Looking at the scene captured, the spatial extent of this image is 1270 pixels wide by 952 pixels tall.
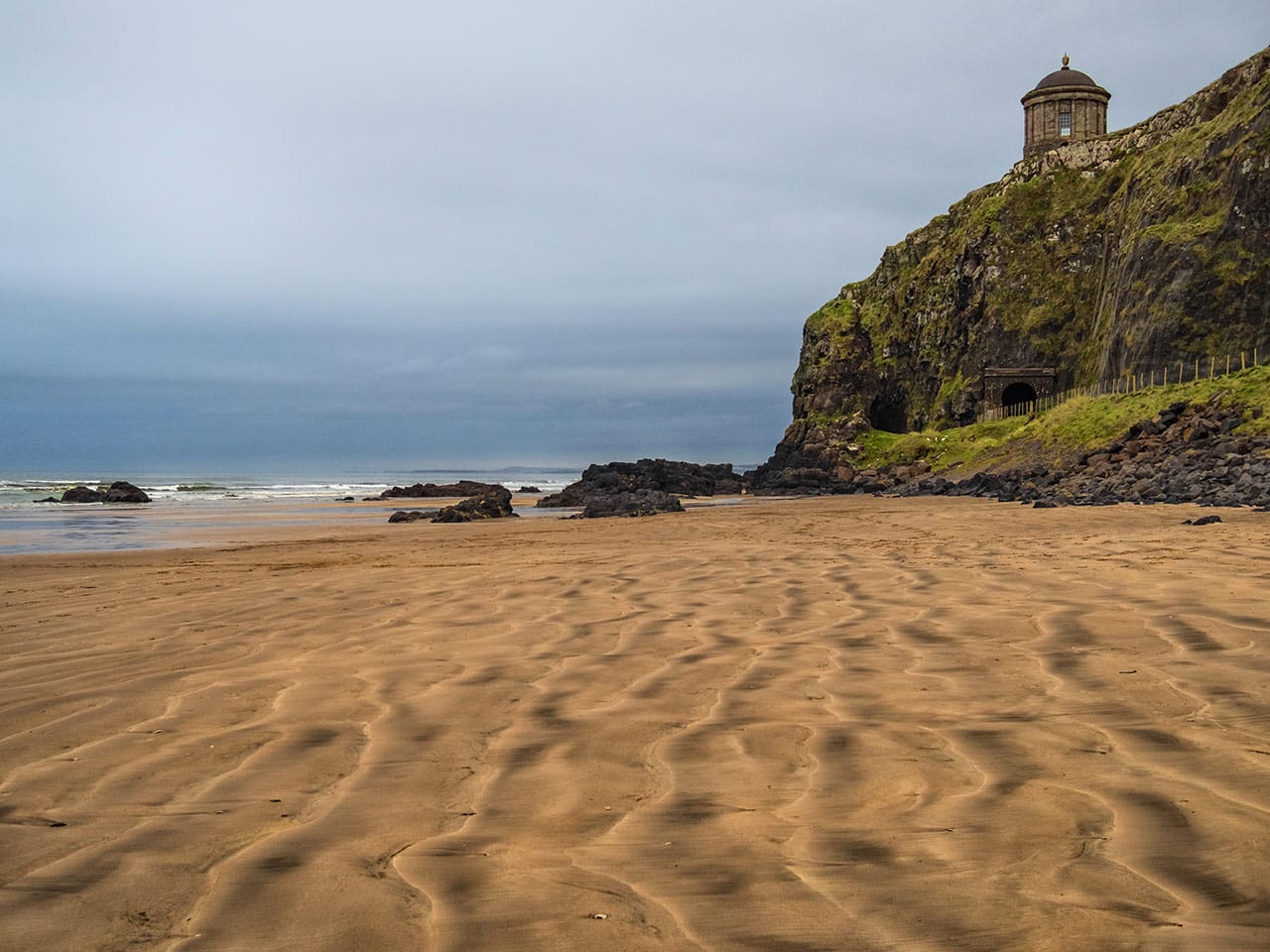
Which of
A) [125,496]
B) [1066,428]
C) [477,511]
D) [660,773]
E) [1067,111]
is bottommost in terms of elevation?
[660,773]

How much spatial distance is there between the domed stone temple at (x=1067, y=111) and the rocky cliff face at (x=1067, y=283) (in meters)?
3.57

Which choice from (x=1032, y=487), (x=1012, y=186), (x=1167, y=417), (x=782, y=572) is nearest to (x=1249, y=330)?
(x=1167, y=417)

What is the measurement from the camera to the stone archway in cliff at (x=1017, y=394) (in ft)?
196

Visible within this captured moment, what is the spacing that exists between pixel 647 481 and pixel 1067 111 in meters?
46.8

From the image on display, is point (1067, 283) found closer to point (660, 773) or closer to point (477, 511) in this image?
point (477, 511)

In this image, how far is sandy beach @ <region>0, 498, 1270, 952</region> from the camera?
2.34 metres

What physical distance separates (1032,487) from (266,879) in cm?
2556

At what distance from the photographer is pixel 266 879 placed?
2596mm

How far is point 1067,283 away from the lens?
60.4m

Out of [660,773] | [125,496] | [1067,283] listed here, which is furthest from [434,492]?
[660,773]

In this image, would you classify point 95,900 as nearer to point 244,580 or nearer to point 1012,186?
point 244,580

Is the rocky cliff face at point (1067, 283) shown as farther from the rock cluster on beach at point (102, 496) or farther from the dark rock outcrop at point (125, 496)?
the rock cluster on beach at point (102, 496)

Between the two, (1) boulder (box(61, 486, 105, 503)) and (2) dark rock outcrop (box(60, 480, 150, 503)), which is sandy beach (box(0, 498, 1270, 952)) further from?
(1) boulder (box(61, 486, 105, 503))

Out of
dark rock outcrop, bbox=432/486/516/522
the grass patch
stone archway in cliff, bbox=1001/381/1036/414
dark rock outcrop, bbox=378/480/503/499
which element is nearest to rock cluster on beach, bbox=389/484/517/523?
dark rock outcrop, bbox=432/486/516/522
